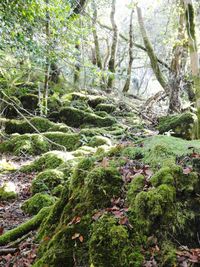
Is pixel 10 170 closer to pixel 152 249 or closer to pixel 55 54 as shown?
pixel 55 54

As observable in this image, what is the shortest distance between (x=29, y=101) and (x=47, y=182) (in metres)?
8.26

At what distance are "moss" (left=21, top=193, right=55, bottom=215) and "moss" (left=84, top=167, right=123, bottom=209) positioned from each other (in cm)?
213

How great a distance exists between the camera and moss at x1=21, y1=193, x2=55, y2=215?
209 inches

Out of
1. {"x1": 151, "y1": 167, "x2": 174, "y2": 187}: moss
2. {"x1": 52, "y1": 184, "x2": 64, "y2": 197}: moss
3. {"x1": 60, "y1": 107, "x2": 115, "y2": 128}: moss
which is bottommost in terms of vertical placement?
{"x1": 52, "y1": 184, "x2": 64, "y2": 197}: moss

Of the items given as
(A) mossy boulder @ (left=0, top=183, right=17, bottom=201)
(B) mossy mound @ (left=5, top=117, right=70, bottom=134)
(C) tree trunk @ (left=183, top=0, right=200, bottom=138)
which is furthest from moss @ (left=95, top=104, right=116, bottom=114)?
(A) mossy boulder @ (left=0, top=183, right=17, bottom=201)

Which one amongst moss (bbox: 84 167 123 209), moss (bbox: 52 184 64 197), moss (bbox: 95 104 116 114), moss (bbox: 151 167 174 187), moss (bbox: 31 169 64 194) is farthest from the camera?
moss (bbox: 95 104 116 114)

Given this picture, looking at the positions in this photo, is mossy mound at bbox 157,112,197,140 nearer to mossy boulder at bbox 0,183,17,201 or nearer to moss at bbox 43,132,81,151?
moss at bbox 43,132,81,151

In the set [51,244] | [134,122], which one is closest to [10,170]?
[51,244]

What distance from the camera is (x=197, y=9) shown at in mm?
13625

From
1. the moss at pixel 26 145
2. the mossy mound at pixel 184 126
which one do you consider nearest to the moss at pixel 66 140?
the moss at pixel 26 145

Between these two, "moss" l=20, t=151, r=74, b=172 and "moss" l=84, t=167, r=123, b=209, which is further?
"moss" l=20, t=151, r=74, b=172

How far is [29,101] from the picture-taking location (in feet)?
45.0

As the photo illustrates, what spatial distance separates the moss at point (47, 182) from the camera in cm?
604

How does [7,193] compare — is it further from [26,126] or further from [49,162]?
[26,126]
